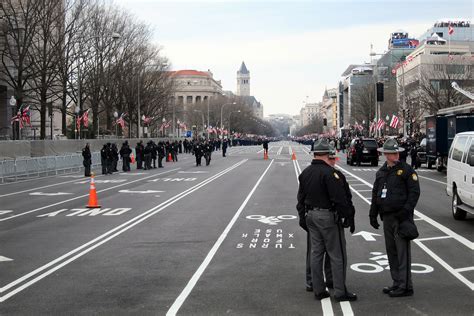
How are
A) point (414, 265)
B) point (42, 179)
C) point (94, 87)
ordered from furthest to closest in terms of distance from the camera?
point (94, 87)
point (42, 179)
point (414, 265)

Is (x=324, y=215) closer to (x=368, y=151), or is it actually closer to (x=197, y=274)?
(x=197, y=274)

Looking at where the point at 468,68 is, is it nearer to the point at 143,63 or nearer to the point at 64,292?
the point at 143,63

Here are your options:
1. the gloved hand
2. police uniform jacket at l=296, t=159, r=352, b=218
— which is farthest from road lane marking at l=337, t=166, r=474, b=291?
police uniform jacket at l=296, t=159, r=352, b=218

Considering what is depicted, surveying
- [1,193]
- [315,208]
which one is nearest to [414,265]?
[315,208]

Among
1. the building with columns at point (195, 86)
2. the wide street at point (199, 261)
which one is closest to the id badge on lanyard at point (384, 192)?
the wide street at point (199, 261)

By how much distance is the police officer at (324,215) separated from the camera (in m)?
6.77

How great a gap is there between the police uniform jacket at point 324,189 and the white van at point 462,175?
667 centimetres

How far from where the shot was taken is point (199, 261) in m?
9.36

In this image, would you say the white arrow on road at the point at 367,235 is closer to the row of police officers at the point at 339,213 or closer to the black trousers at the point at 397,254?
the row of police officers at the point at 339,213

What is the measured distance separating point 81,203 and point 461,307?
13.8 m

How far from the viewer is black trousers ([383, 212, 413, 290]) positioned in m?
7.14

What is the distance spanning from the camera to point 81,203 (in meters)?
18.5

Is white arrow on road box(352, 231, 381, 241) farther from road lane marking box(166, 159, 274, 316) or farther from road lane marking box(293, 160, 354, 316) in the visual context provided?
road lane marking box(293, 160, 354, 316)

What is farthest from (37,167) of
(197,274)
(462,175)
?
(197,274)
